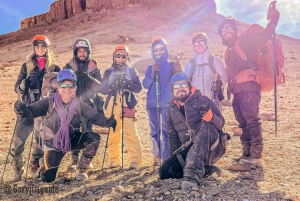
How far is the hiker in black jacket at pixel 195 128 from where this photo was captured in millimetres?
4484

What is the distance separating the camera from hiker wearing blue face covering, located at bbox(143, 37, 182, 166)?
6.16m

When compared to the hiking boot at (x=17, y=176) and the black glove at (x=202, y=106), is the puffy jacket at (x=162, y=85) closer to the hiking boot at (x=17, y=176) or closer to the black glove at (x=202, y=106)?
the black glove at (x=202, y=106)

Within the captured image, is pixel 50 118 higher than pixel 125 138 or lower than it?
higher

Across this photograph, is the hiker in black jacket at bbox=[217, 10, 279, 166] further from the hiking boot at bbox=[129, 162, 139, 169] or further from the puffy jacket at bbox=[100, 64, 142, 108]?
the hiking boot at bbox=[129, 162, 139, 169]

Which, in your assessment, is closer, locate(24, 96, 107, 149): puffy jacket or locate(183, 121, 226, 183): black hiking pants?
locate(183, 121, 226, 183): black hiking pants

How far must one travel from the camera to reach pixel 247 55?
18.1 ft

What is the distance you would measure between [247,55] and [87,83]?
3.39 meters

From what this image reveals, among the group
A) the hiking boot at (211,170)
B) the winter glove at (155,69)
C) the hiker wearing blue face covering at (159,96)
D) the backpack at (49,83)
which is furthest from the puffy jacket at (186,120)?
the backpack at (49,83)

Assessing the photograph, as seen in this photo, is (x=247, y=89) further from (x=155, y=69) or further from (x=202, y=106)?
(x=155, y=69)

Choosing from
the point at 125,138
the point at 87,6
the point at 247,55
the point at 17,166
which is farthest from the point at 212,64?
the point at 87,6

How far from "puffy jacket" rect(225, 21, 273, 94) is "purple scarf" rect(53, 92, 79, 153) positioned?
10.7 ft

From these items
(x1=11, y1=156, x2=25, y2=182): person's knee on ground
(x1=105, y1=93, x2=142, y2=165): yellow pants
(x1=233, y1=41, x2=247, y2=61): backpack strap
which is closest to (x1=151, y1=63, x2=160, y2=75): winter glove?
(x1=105, y1=93, x2=142, y2=165): yellow pants

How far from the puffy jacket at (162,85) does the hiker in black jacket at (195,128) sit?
985 mm

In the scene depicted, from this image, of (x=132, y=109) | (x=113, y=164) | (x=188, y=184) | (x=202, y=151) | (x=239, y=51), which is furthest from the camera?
(x=132, y=109)
